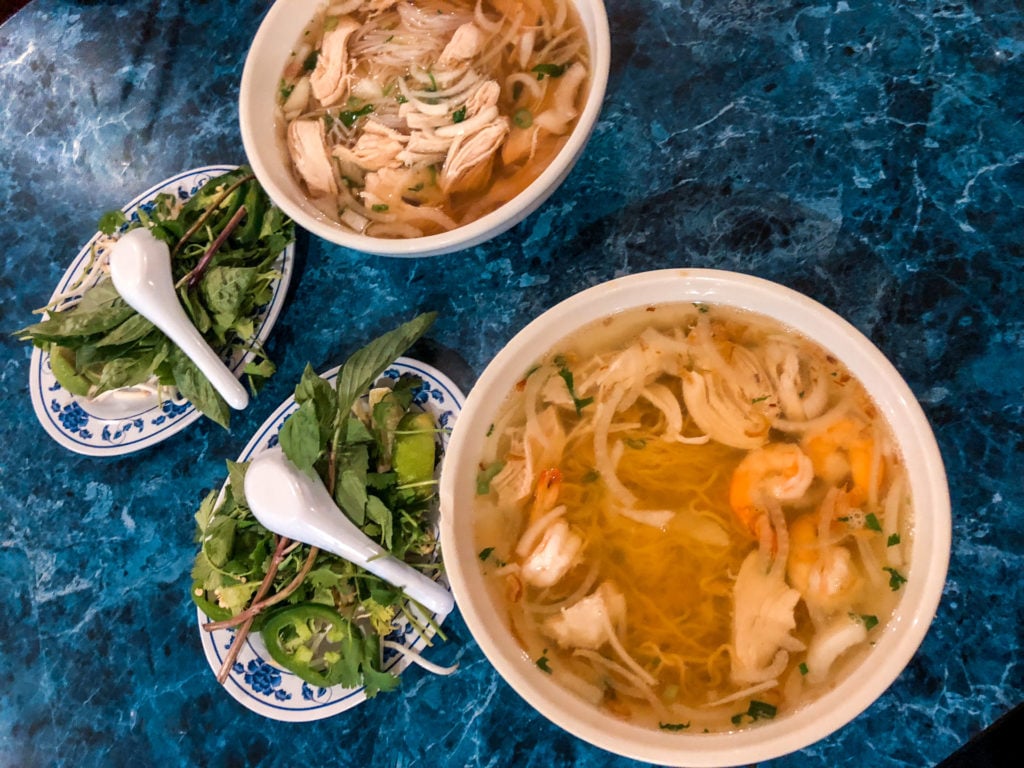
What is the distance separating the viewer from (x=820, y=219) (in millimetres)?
1390

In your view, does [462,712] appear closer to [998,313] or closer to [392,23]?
[998,313]

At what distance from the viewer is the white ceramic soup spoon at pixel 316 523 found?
125 cm

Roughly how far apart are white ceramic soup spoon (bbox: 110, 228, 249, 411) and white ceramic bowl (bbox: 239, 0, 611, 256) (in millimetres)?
336

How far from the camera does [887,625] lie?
1.02 meters

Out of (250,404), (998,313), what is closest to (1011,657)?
(998,313)

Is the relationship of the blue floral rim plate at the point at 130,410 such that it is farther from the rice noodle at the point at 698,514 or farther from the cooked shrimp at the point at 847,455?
the cooked shrimp at the point at 847,455

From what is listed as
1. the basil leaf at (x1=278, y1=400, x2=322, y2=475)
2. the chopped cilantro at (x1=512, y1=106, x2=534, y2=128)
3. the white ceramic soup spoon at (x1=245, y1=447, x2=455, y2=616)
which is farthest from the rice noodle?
the chopped cilantro at (x1=512, y1=106, x2=534, y2=128)

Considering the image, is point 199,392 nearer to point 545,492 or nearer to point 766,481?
point 545,492

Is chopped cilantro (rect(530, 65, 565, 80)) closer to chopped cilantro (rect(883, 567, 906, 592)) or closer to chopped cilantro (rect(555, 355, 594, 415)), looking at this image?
chopped cilantro (rect(555, 355, 594, 415))

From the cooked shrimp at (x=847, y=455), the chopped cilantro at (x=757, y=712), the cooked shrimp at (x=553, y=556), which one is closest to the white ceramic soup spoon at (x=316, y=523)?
the cooked shrimp at (x=553, y=556)

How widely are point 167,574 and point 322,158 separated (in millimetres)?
924

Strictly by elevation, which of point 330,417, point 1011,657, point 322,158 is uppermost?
point 322,158

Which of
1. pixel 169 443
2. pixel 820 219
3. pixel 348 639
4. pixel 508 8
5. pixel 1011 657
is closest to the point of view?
pixel 1011 657

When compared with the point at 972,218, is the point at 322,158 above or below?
above
